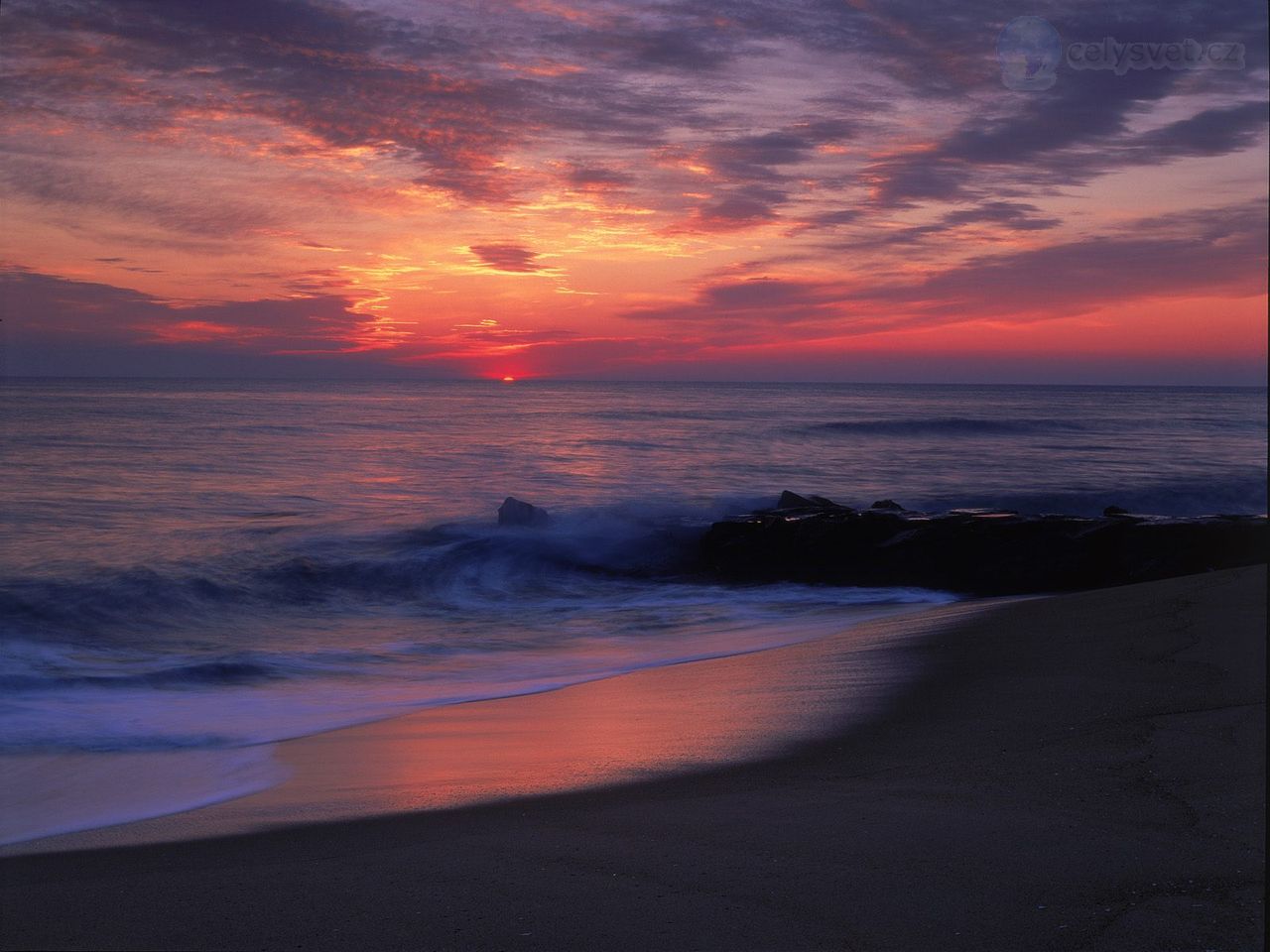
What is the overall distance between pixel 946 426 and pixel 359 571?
1565 inches

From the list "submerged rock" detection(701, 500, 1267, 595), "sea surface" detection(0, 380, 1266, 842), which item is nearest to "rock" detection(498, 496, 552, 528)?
"sea surface" detection(0, 380, 1266, 842)

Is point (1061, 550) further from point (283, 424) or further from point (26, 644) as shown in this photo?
point (283, 424)

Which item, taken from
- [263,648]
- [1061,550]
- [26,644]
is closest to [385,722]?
[263,648]

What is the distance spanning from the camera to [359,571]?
13555 millimetres

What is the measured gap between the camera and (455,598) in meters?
12.4

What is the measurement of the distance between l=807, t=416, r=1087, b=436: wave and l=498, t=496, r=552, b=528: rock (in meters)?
28.3

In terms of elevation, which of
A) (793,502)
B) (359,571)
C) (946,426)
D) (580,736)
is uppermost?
(946,426)

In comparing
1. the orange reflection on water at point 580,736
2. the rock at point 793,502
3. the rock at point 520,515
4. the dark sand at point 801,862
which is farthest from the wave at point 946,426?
the dark sand at point 801,862

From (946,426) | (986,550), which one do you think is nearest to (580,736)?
(986,550)

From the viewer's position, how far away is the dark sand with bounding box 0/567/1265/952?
280 cm

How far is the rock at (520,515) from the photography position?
16.8 meters

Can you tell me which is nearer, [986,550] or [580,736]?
[580,736]

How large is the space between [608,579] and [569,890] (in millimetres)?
10619

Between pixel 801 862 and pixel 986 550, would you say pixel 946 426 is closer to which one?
pixel 986 550
